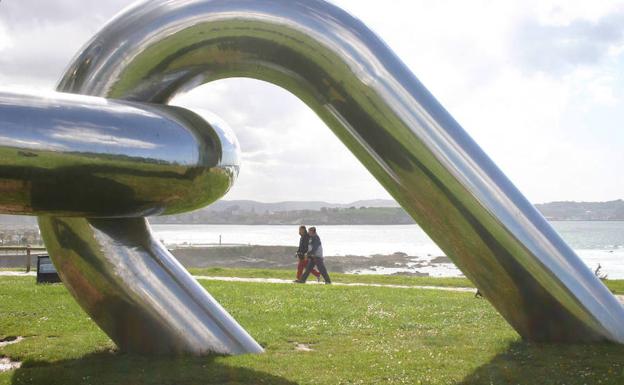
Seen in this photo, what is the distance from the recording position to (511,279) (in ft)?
14.6

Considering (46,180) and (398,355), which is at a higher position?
(46,180)

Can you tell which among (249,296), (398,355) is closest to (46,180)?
(398,355)

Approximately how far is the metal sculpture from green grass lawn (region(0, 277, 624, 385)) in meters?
0.22

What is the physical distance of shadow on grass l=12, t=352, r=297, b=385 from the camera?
14.1 ft

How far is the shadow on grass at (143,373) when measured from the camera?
429 cm

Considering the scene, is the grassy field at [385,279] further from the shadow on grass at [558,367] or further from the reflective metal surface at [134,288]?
the reflective metal surface at [134,288]

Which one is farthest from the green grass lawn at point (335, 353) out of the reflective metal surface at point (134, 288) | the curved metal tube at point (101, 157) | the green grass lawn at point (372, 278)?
the green grass lawn at point (372, 278)

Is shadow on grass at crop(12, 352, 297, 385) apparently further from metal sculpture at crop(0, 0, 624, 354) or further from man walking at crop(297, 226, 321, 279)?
man walking at crop(297, 226, 321, 279)

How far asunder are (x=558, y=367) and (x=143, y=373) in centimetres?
282

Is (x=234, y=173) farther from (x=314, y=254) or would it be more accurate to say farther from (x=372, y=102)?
(x=314, y=254)

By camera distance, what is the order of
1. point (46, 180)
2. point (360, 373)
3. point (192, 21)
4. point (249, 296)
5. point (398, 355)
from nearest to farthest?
point (46, 180)
point (192, 21)
point (360, 373)
point (398, 355)
point (249, 296)

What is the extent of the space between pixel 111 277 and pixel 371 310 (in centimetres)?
452

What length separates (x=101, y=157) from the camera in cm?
311

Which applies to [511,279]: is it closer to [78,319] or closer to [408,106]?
[408,106]
